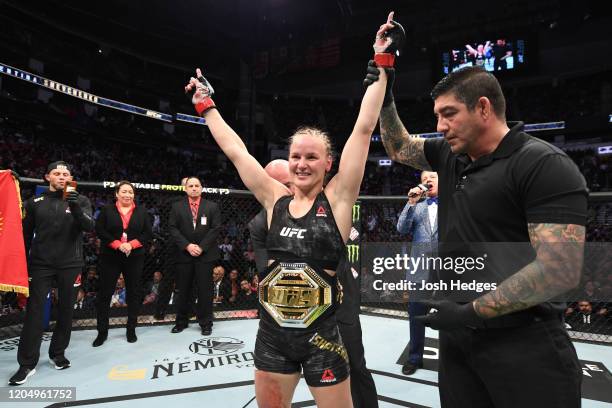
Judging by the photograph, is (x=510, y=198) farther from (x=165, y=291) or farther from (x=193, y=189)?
(x=165, y=291)

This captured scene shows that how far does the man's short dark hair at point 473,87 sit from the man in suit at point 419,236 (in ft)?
6.32

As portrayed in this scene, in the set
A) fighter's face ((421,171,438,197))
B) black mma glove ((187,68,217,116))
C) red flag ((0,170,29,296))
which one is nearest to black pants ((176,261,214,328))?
red flag ((0,170,29,296))

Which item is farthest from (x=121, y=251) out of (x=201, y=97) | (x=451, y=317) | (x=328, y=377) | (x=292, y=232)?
(x=451, y=317)

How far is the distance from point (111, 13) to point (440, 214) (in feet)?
63.0

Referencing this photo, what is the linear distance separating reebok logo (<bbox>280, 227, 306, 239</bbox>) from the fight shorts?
35 cm

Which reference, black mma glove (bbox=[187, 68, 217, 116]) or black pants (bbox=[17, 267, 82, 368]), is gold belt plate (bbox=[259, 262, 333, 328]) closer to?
black mma glove (bbox=[187, 68, 217, 116])

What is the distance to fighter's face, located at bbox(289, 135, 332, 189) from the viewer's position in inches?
61.4

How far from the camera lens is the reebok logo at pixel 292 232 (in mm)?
1546

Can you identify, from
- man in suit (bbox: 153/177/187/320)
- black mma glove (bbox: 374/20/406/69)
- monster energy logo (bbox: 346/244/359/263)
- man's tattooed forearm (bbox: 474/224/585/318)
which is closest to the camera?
man's tattooed forearm (bbox: 474/224/585/318)

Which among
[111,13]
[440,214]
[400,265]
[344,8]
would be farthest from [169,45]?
[440,214]

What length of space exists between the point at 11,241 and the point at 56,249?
0.37 m

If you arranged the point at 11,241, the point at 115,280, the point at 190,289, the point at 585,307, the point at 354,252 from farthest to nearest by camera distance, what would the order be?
the point at 585,307 → the point at 190,289 → the point at 115,280 → the point at 354,252 → the point at 11,241

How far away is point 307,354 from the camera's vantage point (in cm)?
149

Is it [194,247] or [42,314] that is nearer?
[42,314]
